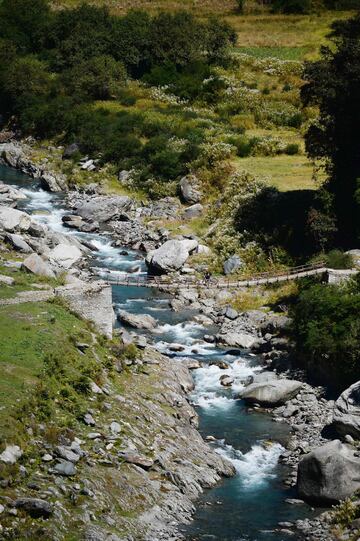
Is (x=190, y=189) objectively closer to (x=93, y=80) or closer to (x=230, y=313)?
(x=230, y=313)

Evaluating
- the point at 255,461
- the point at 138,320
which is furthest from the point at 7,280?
the point at 255,461

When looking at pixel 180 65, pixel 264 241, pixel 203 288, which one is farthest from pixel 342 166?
pixel 180 65

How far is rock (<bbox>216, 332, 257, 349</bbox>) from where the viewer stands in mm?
42531

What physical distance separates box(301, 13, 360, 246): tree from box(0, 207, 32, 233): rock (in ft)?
56.3

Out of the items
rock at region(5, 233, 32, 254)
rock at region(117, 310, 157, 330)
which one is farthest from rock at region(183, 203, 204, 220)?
rock at region(117, 310, 157, 330)

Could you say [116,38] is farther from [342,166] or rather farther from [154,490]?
[154,490]

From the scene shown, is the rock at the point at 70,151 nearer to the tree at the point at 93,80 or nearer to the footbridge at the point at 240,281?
the tree at the point at 93,80

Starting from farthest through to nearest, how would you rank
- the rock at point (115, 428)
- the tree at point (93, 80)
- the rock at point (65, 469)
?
the tree at point (93, 80) → the rock at point (115, 428) → the rock at point (65, 469)

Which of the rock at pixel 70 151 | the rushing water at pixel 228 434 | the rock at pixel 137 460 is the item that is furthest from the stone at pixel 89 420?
the rock at pixel 70 151

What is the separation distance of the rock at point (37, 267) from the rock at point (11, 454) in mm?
14877

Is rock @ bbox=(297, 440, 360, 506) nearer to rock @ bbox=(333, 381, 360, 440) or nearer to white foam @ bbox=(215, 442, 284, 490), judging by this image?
white foam @ bbox=(215, 442, 284, 490)

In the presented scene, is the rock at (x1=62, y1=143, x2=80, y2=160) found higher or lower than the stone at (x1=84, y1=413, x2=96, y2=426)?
lower

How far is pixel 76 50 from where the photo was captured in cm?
8806

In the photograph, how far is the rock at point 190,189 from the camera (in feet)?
200
